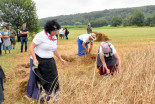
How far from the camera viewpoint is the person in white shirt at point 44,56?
3.52 m

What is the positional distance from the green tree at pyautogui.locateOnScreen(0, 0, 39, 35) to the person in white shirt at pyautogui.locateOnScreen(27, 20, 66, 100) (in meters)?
19.2

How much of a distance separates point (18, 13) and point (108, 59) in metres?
19.5

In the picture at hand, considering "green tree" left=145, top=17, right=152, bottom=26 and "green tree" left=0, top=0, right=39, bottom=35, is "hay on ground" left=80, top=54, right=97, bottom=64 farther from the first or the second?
"green tree" left=145, top=17, right=152, bottom=26

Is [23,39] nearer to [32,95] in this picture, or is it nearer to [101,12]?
[32,95]

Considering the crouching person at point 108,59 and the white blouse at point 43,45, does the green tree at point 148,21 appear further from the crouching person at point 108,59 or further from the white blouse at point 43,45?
the white blouse at point 43,45

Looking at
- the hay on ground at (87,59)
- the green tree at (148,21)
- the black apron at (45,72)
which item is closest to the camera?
the black apron at (45,72)

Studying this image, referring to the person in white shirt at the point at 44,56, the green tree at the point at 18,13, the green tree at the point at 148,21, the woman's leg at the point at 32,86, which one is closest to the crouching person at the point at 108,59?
the person in white shirt at the point at 44,56

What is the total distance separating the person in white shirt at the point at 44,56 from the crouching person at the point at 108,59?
1.16 meters

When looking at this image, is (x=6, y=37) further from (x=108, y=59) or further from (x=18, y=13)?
(x=18, y=13)

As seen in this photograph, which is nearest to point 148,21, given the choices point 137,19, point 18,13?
point 137,19

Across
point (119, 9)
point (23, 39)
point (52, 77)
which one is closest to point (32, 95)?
point (52, 77)

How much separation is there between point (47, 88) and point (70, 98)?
1.30 m

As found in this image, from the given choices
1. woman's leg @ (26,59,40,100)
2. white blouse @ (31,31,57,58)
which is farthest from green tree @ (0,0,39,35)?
white blouse @ (31,31,57,58)

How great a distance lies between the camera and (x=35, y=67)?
140 inches
